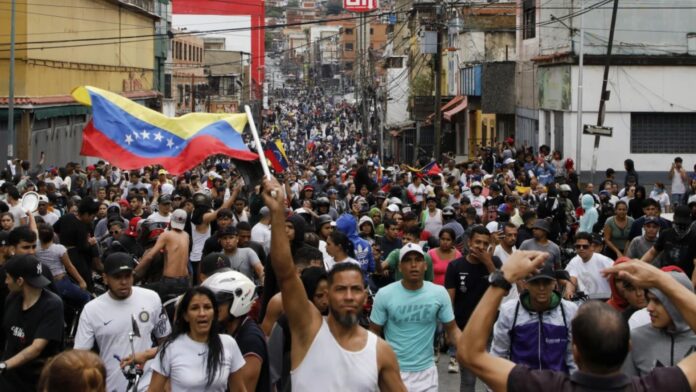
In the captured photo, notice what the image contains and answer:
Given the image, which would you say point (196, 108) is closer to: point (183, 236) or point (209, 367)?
point (183, 236)

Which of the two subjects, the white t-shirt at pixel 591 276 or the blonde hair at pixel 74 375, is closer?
the blonde hair at pixel 74 375

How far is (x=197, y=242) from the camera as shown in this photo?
14547mm

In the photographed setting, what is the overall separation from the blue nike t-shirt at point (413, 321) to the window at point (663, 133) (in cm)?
2761

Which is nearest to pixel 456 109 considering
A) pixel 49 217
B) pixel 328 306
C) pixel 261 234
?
pixel 49 217

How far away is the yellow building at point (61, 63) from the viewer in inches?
1566

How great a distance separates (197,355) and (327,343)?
1.00 meters

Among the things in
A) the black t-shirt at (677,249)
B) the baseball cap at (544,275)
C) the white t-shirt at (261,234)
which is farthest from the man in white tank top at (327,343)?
the white t-shirt at (261,234)

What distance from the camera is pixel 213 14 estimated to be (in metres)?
115

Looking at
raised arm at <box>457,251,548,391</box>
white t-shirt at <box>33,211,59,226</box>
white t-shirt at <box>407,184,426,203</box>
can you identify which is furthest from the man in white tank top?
white t-shirt at <box>407,184,426,203</box>

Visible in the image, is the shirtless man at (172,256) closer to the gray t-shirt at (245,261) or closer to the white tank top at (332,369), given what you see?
the gray t-shirt at (245,261)

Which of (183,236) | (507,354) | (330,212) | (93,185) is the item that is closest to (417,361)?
(507,354)

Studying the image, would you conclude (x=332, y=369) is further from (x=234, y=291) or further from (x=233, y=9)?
(x=233, y=9)

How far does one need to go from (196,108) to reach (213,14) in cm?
2880

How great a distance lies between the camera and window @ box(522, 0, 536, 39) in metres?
42.2
